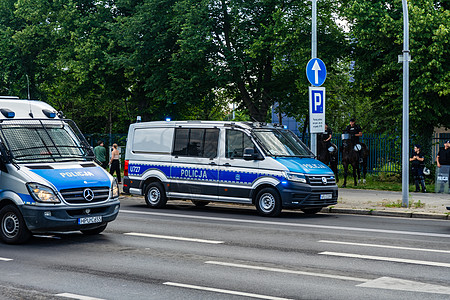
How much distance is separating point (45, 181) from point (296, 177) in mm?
6416

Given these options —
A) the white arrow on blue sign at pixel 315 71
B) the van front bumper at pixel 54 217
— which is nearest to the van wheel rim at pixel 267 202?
the white arrow on blue sign at pixel 315 71

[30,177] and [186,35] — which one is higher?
[186,35]

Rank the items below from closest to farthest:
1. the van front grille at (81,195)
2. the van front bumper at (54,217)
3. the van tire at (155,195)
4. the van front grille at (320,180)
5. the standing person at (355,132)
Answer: the van front bumper at (54,217)
the van front grille at (81,195)
the van front grille at (320,180)
the van tire at (155,195)
the standing person at (355,132)

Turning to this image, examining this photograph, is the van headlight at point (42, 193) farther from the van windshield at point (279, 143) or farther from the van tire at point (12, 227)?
the van windshield at point (279, 143)

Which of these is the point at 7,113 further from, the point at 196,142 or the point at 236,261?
the point at 196,142

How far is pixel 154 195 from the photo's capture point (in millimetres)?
17656

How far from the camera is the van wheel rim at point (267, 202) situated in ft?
50.2

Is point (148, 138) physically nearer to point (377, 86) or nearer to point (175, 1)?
point (377, 86)

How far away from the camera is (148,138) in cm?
1788

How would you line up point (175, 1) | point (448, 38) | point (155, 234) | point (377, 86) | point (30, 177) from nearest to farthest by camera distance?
point (30, 177)
point (155, 234)
point (448, 38)
point (377, 86)
point (175, 1)

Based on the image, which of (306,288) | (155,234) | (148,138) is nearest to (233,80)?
(148,138)

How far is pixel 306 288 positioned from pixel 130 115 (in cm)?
4139

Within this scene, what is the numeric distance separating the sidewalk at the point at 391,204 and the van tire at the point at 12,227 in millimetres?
8607

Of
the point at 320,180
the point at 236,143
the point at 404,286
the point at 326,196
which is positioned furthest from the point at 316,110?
the point at 404,286
